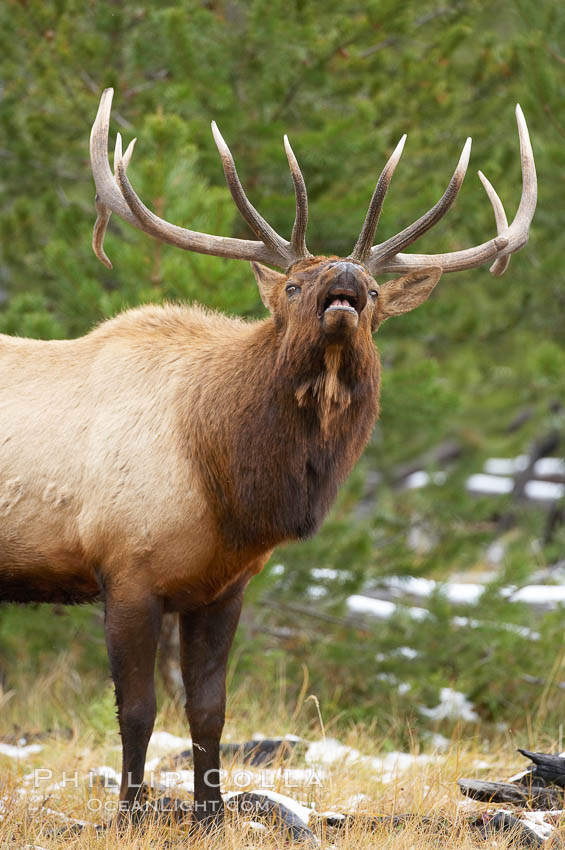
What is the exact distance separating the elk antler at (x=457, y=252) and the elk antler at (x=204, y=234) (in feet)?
0.88

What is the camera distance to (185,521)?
4.15 metres

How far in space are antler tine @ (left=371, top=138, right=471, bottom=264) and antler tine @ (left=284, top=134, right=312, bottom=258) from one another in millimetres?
312

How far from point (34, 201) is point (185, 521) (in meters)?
4.66

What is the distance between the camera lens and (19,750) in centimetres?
561

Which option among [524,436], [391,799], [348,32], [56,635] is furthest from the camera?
[524,436]

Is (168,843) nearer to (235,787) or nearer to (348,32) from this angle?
(235,787)

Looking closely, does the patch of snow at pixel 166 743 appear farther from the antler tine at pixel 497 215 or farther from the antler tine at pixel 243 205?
the antler tine at pixel 497 215

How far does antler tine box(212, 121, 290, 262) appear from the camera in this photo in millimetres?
4270

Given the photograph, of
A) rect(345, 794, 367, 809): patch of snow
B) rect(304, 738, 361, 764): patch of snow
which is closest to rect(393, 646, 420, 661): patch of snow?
rect(304, 738, 361, 764): patch of snow

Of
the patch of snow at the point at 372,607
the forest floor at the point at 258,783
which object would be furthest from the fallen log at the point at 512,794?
the patch of snow at the point at 372,607

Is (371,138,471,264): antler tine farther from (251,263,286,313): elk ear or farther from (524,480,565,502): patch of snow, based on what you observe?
(524,480,565,502): patch of snow

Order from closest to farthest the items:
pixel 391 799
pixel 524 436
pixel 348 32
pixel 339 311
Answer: pixel 339 311
pixel 391 799
pixel 348 32
pixel 524 436

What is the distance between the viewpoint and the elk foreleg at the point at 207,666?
4492 millimetres

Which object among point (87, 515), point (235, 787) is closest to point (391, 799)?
point (235, 787)
